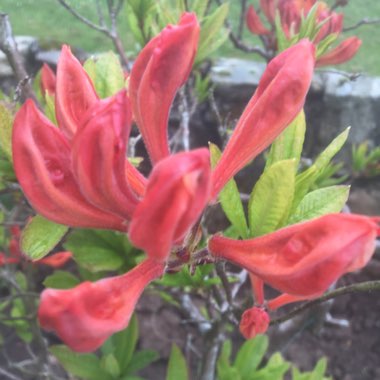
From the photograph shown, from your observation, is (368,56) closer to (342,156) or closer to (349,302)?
(342,156)

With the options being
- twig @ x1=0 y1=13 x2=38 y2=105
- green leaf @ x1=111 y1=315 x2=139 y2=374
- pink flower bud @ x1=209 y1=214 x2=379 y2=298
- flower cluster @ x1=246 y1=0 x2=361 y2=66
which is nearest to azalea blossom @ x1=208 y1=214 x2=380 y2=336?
pink flower bud @ x1=209 y1=214 x2=379 y2=298

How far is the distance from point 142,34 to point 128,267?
1.61ft

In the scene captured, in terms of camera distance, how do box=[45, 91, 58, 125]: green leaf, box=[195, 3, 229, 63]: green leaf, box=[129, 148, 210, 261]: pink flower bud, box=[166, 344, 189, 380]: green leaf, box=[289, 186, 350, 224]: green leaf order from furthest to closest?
box=[166, 344, 189, 380]: green leaf → box=[195, 3, 229, 63]: green leaf → box=[45, 91, 58, 125]: green leaf → box=[289, 186, 350, 224]: green leaf → box=[129, 148, 210, 261]: pink flower bud

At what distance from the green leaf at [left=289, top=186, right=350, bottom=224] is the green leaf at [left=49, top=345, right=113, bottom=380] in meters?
0.86

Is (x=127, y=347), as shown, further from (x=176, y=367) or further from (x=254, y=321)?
(x=254, y=321)

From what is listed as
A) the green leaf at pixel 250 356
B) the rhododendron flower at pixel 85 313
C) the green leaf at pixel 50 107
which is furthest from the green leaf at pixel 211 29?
the rhododendron flower at pixel 85 313

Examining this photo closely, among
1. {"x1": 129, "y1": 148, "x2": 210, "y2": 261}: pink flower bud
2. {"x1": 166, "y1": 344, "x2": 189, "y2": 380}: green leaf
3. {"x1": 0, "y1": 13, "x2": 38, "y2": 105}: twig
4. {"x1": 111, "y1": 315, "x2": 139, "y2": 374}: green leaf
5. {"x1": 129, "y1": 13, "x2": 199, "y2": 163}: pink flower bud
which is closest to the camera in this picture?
{"x1": 129, "y1": 148, "x2": 210, "y2": 261}: pink flower bud

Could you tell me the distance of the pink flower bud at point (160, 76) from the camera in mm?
495

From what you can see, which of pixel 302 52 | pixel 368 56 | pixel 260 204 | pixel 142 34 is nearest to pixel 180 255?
pixel 260 204

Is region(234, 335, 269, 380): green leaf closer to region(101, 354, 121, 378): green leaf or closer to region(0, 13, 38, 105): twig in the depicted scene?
region(101, 354, 121, 378): green leaf

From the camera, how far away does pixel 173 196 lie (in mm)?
371

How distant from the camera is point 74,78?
1.78 feet

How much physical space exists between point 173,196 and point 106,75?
1.73 feet

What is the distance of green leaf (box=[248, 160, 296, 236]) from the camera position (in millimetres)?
567
